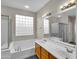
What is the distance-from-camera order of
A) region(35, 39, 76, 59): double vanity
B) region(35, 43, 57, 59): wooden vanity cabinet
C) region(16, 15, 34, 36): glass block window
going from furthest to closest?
region(16, 15, 34, 36): glass block window → region(35, 43, 57, 59): wooden vanity cabinet → region(35, 39, 76, 59): double vanity

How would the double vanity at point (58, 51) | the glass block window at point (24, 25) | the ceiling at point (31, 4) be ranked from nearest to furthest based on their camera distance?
the double vanity at point (58, 51) < the ceiling at point (31, 4) < the glass block window at point (24, 25)

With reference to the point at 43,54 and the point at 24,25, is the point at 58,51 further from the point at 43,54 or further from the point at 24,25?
the point at 24,25

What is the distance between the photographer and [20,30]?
2771 millimetres

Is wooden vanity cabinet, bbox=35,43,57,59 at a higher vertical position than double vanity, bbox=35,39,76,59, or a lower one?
lower

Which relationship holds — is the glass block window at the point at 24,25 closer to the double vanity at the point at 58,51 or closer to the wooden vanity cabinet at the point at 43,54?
the wooden vanity cabinet at the point at 43,54

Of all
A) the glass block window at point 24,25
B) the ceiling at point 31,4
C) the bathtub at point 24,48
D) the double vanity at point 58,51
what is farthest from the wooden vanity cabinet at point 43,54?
the ceiling at point 31,4

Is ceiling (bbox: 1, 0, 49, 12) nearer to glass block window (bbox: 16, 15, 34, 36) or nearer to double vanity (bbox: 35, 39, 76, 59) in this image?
glass block window (bbox: 16, 15, 34, 36)

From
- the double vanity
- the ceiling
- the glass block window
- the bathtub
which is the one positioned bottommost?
the bathtub

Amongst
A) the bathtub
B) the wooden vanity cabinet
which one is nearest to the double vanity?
the wooden vanity cabinet

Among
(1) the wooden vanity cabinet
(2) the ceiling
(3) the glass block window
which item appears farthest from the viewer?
(3) the glass block window

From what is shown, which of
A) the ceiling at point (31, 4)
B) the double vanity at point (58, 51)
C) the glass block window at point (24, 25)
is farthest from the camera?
the glass block window at point (24, 25)

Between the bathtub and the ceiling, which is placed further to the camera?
the bathtub

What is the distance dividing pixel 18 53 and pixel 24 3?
1.80m

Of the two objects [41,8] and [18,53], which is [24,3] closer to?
[41,8]
